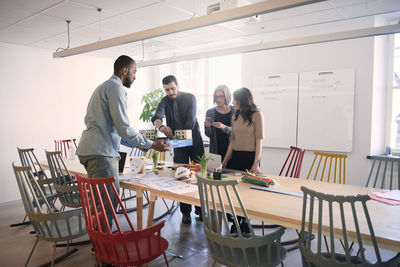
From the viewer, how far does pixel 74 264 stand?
2717 mm

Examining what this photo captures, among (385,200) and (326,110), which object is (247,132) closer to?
(385,200)

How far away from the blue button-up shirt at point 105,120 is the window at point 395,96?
363 centimetres

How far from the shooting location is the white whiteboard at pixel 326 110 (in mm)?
4188

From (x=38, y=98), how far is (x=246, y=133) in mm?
3959

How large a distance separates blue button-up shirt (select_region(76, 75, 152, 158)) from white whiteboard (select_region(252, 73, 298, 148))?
3005 millimetres

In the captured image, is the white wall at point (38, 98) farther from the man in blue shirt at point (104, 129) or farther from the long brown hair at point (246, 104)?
the long brown hair at point (246, 104)

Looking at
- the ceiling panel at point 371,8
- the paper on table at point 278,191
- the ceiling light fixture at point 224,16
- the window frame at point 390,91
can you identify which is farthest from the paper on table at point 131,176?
the window frame at point 390,91

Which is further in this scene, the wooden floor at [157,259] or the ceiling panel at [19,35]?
the ceiling panel at [19,35]

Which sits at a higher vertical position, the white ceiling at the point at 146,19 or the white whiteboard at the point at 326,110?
the white ceiling at the point at 146,19

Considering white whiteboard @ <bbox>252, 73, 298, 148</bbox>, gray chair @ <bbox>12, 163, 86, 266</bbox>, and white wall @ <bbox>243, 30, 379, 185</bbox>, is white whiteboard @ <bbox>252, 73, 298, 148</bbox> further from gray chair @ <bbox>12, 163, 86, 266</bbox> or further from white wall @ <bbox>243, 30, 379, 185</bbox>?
gray chair @ <bbox>12, 163, 86, 266</bbox>

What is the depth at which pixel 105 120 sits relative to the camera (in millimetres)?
2348

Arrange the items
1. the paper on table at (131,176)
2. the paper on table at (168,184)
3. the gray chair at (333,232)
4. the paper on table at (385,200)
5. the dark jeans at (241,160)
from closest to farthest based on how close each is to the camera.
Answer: the gray chair at (333,232) → the paper on table at (385,200) → the paper on table at (168,184) → the paper on table at (131,176) → the dark jeans at (241,160)

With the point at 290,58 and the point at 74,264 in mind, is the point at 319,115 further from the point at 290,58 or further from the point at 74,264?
the point at 74,264

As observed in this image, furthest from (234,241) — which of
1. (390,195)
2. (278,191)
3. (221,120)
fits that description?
(221,120)
